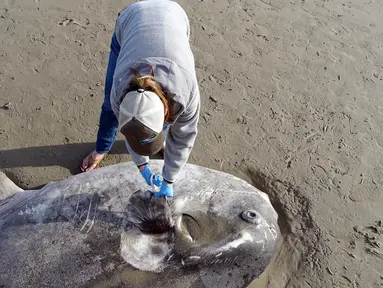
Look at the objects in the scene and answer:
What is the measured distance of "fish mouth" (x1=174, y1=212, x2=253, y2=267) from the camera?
11.0ft

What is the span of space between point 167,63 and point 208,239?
154 centimetres

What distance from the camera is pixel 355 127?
538 cm

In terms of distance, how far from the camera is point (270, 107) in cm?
548

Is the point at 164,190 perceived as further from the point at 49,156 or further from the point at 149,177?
the point at 49,156

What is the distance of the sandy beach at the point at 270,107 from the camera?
178 inches

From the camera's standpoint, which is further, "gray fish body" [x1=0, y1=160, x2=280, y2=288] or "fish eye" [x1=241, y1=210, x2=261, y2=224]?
"fish eye" [x1=241, y1=210, x2=261, y2=224]

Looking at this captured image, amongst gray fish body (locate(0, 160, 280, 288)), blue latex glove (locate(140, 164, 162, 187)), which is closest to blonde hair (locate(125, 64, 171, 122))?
blue latex glove (locate(140, 164, 162, 187))

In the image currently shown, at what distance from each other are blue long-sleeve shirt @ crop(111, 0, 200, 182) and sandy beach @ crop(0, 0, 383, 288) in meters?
1.81

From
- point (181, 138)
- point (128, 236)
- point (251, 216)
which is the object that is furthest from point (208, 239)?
point (181, 138)

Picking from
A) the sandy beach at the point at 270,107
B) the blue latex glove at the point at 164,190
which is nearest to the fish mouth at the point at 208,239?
the blue latex glove at the point at 164,190

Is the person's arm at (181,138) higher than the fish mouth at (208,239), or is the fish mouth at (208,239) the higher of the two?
the person's arm at (181,138)

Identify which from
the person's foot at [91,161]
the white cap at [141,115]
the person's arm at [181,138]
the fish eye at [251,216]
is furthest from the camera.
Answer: the person's foot at [91,161]

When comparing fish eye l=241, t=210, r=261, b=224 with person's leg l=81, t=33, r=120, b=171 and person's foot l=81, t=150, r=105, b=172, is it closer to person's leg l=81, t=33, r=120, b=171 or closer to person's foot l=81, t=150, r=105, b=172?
person's leg l=81, t=33, r=120, b=171

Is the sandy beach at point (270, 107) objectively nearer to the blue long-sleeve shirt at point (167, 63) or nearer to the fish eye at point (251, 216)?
the fish eye at point (251, 216)
